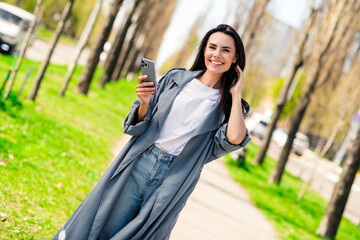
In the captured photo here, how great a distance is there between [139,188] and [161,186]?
164 mm

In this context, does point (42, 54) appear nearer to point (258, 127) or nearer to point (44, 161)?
point (44, 161)

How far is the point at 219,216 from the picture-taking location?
6.62m

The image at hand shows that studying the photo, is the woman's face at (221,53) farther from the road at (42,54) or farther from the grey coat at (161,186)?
the road at (42,54)

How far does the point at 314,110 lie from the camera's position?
121 ft

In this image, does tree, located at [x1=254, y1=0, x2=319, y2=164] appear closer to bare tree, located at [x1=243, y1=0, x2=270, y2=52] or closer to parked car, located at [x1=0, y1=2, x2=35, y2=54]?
bare tree, located at [x1=243, y1=0, x2=270, y2=52]

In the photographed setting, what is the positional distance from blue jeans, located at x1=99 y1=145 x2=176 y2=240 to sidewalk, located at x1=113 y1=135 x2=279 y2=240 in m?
2.49

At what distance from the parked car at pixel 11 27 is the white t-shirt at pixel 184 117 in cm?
1250

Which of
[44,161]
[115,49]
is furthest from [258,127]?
[44,161]

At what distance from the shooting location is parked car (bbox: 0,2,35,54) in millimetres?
13953

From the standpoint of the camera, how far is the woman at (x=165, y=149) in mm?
2324

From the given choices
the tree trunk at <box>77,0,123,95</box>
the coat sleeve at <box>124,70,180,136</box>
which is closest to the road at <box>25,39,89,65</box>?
the tree trunk at <box>77,0,123,95</box>

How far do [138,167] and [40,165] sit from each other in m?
2.96

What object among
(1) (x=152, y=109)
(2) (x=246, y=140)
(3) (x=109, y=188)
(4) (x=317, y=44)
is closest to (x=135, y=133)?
(1) (x=152, y=109)

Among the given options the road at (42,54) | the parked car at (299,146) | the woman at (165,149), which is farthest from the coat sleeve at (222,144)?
the parked car at (299,146)
